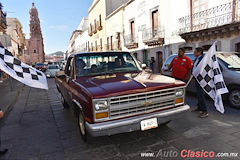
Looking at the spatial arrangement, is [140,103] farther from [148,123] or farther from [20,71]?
[20,71]

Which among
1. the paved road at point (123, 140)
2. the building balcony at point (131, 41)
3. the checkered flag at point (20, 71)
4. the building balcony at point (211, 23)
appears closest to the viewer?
the paved road at point (123, 140)

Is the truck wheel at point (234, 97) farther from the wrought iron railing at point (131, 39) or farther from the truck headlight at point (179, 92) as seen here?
the wrought iron railing at point (131, 39)

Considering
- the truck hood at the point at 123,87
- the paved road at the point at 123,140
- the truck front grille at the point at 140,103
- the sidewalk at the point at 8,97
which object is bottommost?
the paved road at the point at 123,140

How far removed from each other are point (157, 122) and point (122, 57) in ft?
7.09

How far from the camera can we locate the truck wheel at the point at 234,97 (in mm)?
5367

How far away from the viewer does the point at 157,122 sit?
3203 millimetres

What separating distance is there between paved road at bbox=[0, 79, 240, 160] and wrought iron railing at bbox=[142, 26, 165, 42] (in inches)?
486

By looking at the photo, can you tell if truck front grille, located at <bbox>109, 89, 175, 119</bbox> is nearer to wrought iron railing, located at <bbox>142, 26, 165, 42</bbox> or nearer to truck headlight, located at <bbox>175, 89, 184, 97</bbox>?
truck headlight, located at <bbox>175, 89, 184, 97</bbox>

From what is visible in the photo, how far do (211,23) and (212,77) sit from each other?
29.0ft

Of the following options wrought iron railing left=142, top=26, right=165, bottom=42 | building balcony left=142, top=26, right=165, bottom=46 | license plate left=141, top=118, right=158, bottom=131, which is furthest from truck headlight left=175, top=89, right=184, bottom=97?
wrought iron railing left=142, top=26, right=165, bottom=42

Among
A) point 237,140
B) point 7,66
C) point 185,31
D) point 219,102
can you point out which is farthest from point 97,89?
point 185,31

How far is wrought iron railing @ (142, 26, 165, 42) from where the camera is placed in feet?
54.0

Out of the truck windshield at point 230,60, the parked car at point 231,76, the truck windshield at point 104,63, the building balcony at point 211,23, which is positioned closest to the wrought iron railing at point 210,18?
the building balcony at point 211,23

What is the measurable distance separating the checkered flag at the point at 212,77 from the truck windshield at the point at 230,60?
1.61 metres
